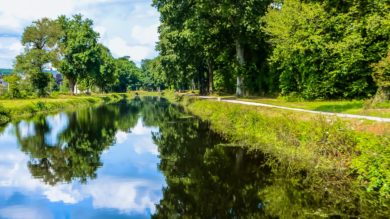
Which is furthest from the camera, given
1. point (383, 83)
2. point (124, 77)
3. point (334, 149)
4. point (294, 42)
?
point (124, 77)

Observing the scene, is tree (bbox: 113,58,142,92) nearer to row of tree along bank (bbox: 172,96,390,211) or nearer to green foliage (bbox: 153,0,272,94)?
green foliage (bbox: 153,0,272,94)

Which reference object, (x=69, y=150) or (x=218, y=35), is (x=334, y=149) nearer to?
(x=69, y=150)

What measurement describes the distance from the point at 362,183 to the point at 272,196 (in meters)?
3.18

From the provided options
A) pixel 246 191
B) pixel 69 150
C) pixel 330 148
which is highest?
pixel 330 148

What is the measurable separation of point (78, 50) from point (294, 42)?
72652mm

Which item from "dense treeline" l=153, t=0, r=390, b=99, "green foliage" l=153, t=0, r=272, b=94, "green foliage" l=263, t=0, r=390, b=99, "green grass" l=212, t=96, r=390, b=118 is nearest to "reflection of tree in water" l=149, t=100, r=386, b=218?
"green grass" l=212, t=96, r=390, b=118

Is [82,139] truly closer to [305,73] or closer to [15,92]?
[305,73]

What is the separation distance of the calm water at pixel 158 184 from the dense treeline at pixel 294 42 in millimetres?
11864

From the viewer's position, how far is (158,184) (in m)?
17.2

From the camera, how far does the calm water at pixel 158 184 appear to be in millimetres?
13172

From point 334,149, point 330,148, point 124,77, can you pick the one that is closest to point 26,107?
point 330,148

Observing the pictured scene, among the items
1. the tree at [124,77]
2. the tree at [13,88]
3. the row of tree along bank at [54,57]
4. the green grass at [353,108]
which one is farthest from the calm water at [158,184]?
the tree at [124,77]

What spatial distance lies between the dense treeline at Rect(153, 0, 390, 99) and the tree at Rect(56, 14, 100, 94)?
34.7m

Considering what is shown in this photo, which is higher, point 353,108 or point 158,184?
point 353,108
